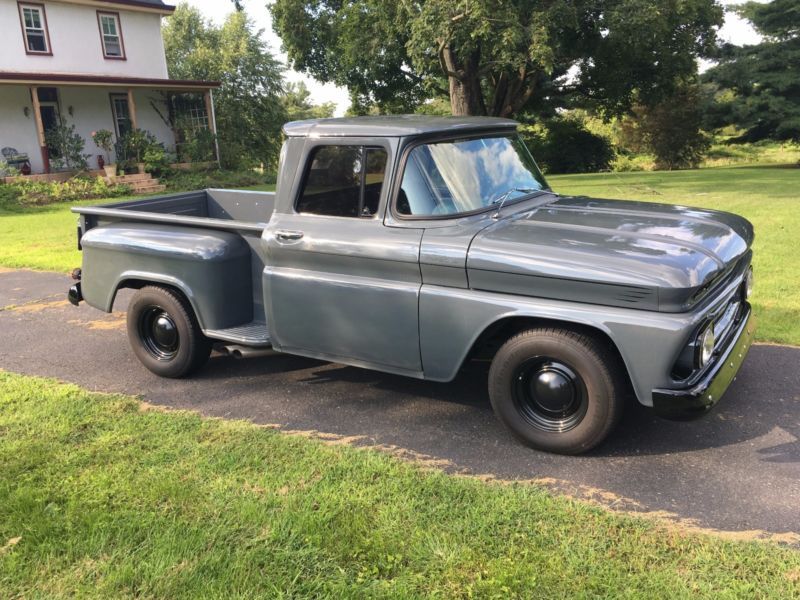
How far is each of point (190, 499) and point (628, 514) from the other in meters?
2.15

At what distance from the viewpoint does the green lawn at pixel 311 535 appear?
8.75 feet

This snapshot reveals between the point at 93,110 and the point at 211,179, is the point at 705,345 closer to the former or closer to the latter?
the point at 211,179

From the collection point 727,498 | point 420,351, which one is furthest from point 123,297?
point 727,498

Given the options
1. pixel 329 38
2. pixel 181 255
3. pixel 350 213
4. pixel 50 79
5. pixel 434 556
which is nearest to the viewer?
pixel 434 556

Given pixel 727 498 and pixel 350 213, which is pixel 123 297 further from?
pixel 727 498

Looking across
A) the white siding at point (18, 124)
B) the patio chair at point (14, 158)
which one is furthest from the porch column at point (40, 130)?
the white siding at point (18, 124)

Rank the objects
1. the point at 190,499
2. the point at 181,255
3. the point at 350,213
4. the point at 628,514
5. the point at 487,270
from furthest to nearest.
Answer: the point at 181,255
the point at 350,213
the point at 487,270
the point at 190,499
the point at 628,514

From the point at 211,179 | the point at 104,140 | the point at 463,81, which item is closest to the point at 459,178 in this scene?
the point at 463,81

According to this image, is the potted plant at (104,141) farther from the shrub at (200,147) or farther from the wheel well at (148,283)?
the wheel well at (148,283)

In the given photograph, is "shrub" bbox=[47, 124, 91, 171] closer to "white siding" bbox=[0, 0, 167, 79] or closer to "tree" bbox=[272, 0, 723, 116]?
"white siding" bbox=[0, 0, 167, 79]

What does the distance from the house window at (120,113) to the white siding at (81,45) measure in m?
0.91

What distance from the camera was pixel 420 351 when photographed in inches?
153

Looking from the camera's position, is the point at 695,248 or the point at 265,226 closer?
the point at 695,248

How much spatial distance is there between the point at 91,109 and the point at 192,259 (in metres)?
23.5
